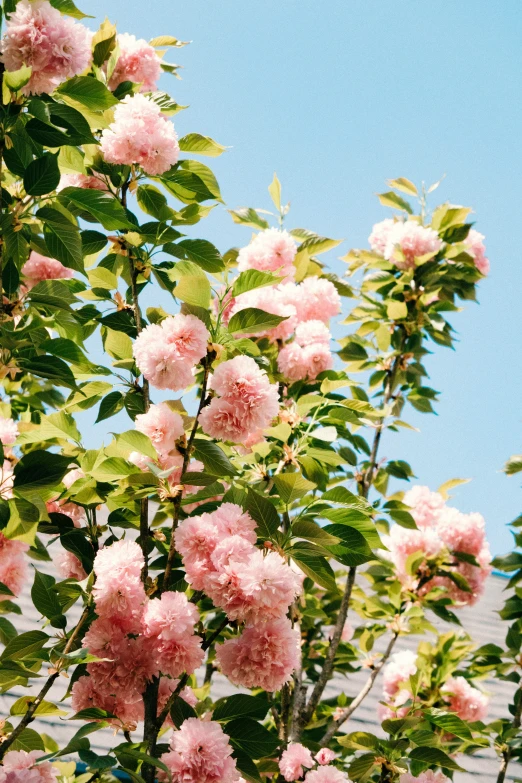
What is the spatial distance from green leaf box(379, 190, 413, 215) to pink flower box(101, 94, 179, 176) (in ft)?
5.00

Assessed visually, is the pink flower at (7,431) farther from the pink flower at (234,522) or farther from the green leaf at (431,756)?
the green leaf at (431,756)

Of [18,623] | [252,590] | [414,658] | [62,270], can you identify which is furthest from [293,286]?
[18,623]

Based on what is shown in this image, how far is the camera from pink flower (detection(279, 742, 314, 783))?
1773 millimetres

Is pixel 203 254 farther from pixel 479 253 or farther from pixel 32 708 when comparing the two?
pixel 479 253

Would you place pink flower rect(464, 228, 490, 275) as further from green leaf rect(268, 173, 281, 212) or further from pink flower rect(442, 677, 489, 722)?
pink flower rect(442, 677, 489, 722)

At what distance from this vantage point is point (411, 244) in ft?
9.18

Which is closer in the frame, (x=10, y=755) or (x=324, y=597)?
(x=10, y=755)

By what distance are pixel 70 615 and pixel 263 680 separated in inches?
116

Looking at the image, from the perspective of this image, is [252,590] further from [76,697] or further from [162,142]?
[162,142]

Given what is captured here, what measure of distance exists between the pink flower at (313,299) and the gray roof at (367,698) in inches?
47.5

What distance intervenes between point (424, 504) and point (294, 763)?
1.42 m

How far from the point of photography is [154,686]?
4.75 ft

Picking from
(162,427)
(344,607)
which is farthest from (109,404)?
(344,607)

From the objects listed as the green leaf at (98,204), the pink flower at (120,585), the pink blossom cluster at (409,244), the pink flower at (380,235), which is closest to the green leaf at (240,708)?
the pink flower at (120,585)
